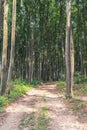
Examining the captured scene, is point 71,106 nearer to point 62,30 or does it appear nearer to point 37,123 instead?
point 37,123

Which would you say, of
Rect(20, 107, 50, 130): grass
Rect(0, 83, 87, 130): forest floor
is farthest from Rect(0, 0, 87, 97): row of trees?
Rect(20, 107, 50, 130): grass

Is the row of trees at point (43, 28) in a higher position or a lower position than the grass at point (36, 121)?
higher

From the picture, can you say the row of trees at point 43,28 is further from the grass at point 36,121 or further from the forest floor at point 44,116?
the grass at point 36,121

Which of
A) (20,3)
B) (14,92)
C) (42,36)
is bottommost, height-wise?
(14,92)

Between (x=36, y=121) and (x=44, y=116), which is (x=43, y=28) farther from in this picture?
(x=36, y=121)

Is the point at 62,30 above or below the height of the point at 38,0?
below

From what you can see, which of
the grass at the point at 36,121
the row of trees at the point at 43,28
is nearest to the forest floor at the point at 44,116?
the grass at the point at 36,121

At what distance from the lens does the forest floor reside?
1097 cm

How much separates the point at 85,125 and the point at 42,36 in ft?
86.7

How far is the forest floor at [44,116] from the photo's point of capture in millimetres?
10969

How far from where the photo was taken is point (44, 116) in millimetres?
12359

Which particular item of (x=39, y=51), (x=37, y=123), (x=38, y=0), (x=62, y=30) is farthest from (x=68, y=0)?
(x=39, y=51)

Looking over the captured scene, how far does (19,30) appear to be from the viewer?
3756cm

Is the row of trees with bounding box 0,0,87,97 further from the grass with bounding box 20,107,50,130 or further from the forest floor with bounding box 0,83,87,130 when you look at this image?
the grass with bounding box 20,107,50,130
